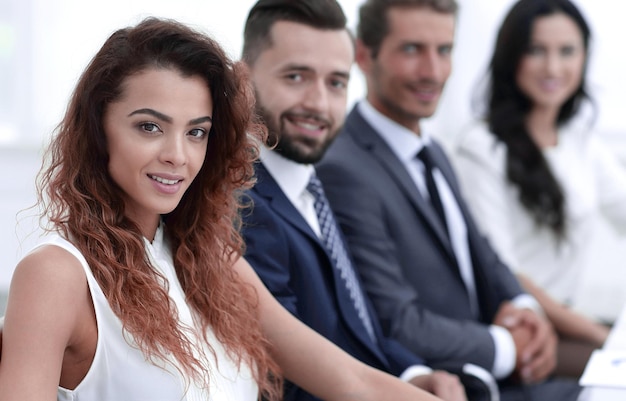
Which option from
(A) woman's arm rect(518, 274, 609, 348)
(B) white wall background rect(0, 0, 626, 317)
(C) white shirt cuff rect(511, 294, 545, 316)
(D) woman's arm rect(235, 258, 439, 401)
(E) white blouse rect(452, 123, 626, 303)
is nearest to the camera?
(D) woman's arm rect(235, 258, 439, 401)

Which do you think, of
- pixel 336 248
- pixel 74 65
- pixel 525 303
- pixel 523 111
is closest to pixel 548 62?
pixel 523 111

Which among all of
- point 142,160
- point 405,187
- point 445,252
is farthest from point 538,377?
point 142,160

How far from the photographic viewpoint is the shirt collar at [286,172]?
73.3 inches

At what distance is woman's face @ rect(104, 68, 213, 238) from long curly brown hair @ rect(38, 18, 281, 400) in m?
0.01

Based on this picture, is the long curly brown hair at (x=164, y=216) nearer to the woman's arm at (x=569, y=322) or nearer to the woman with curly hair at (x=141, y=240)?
the woman with curly hair at (x=141, y=240)

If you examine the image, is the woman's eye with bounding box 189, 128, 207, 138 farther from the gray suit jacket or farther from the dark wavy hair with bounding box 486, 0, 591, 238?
the dark wavy hair with bounding box 486, 0, 591, 238

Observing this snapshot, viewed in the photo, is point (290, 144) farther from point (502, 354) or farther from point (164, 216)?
point (502, 354)

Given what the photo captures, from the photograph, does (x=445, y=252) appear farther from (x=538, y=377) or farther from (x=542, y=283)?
(x=542, y=283)

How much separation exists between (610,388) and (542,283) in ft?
4.42

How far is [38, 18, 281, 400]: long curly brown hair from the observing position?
1310 mm

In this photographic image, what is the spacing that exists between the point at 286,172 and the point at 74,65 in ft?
11.3

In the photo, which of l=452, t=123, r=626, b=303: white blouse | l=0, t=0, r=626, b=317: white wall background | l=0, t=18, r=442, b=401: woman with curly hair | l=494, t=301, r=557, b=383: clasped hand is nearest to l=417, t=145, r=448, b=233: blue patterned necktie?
l=494, t=301, r=557, b=383: clasped hand

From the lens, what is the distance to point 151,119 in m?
1.32

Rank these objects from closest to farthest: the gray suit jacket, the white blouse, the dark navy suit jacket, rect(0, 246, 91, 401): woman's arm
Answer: rect(0, 246, 91, 401): woman's arm
the dark navy suit jacket
the gray suit jacket
the white blouse
